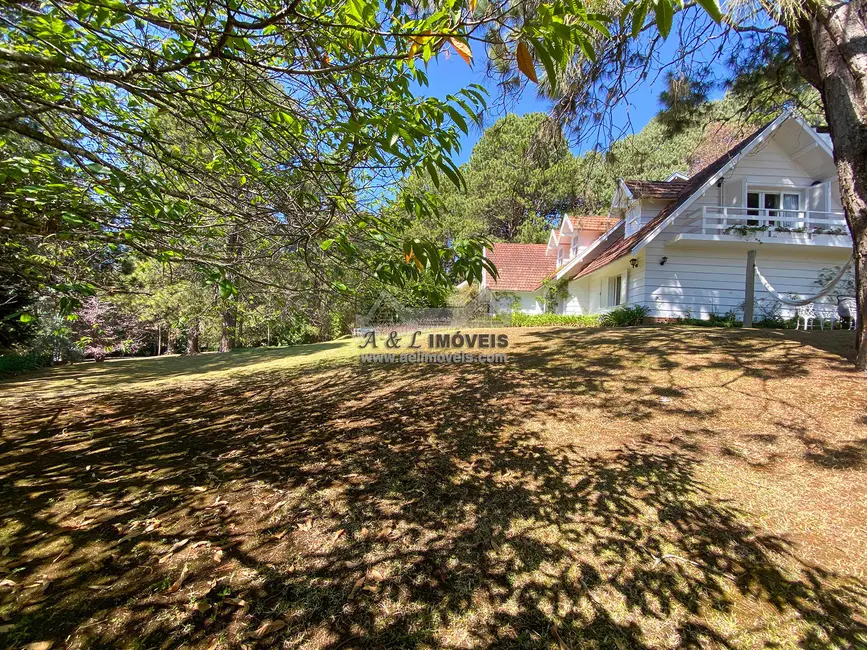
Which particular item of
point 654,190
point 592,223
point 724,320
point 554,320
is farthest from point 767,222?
point 554,320

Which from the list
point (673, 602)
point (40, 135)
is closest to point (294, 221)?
point (40, 135)

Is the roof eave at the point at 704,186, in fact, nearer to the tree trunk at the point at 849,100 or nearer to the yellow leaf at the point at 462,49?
the tree trunk at the point at 849,100

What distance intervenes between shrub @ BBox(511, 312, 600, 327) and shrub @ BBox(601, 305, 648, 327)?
8.01 feet

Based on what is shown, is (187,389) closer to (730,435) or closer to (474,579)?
(474,579)

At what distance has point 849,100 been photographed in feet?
14.4

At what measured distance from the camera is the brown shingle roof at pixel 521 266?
20.9m

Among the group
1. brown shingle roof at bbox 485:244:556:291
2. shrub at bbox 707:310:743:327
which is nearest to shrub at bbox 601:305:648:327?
shrub at bbox 707:310:743:327

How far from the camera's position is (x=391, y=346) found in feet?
34.7

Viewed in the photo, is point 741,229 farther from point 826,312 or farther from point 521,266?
point 521,266

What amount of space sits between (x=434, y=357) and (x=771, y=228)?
10.8 metres

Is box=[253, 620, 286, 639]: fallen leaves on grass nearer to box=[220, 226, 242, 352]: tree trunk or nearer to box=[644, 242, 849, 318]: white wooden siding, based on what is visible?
box=[220, 226, 242, 352]: tree trunk

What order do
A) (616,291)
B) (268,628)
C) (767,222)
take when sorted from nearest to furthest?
(268,628), (767,222), (616,291)

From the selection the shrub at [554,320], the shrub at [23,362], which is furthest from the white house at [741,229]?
the shrub at [23,362]

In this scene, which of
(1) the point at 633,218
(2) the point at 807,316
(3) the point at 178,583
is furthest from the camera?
(1) the point at 633,218
